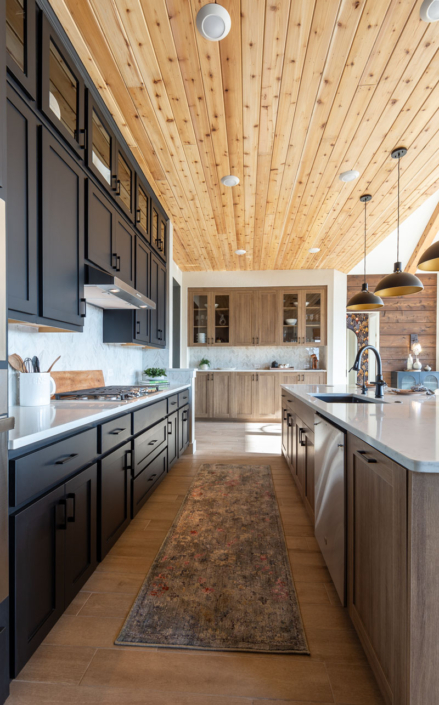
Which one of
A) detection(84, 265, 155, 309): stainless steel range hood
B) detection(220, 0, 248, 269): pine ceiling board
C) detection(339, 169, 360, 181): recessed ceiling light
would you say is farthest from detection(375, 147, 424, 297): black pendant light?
detection(84, 265, 155, 309): stainless steel range hood

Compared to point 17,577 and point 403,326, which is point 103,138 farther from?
point 403,326

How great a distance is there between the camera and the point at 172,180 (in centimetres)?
333

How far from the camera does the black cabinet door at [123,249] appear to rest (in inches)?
103

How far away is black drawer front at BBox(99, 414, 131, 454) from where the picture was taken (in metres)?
1.77

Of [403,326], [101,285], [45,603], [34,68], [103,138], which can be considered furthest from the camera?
[403,326]

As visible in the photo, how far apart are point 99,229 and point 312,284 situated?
16.4 ft

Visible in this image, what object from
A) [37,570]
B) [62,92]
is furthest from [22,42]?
[37,570]

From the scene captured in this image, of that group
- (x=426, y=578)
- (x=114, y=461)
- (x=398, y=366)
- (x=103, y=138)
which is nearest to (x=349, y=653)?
(x=426, y=578)

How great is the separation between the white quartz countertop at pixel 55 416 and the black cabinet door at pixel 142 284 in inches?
46.5

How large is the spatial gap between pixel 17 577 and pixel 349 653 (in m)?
1.22

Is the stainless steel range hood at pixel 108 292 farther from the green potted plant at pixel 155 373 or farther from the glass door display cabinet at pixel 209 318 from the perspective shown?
the glass door display cabinet at pixel 209 318

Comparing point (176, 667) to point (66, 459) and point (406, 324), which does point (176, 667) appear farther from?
point (406, 324)

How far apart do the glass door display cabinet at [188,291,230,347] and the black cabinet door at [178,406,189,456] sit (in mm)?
2656

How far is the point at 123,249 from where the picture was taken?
2.80 meters
